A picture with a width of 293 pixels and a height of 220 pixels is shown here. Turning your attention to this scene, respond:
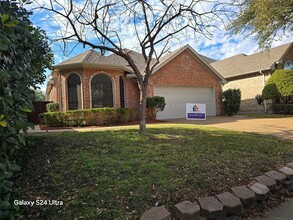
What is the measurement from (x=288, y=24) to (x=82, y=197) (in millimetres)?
16650

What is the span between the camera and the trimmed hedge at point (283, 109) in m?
17.3

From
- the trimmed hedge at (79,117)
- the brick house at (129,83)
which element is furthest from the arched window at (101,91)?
the trimmed hedge at (79,117)

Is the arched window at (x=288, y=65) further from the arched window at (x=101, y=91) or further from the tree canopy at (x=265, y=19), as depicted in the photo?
the arched window at (x=101, y=91)

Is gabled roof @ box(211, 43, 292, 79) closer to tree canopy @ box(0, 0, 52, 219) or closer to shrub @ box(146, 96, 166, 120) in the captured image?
shrub @ box(146, 96, 166, 120)

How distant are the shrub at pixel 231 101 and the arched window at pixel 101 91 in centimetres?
861

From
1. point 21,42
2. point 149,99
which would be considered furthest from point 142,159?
point 149,99

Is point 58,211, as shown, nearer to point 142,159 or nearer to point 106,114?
point 142,159

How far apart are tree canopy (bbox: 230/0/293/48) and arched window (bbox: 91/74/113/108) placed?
307 inches

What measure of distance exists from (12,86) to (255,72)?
2211cm

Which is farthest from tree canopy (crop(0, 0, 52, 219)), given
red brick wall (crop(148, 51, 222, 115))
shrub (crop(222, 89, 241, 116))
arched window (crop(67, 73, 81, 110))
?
shrub (crop(222, 89, 241, 116))

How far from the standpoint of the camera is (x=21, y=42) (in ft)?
9.17

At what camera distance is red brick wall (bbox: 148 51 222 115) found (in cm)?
1560

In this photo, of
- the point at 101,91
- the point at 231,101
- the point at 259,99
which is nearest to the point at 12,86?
the point at 101,91

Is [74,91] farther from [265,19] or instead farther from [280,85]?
[280,85]
